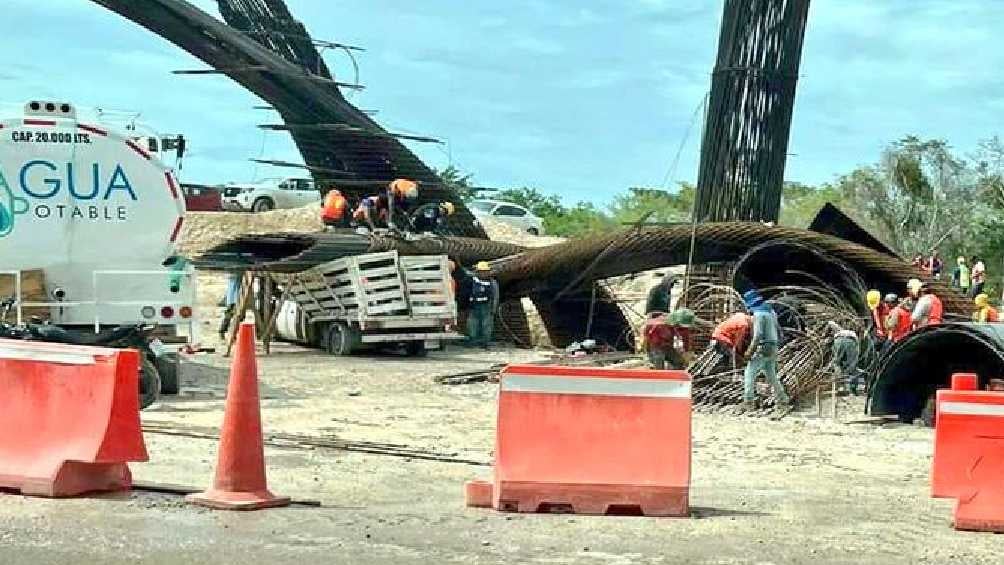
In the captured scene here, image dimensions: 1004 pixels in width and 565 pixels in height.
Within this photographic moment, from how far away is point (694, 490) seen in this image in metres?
11.4

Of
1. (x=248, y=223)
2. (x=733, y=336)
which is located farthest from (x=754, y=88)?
(x=248, y=223)

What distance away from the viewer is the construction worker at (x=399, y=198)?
26812 millimetres

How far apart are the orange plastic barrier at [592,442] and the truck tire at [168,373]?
839cm

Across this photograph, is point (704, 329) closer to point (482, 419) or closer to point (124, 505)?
point (482, 419)

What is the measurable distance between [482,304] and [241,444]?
57.7ft

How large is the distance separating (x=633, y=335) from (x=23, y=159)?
14.2m

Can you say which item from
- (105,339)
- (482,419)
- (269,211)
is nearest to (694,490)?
(482,419)

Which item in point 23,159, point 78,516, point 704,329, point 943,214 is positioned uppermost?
point 943,214

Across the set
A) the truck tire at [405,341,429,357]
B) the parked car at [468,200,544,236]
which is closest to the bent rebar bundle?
the truck tire at [405,341,429,357]

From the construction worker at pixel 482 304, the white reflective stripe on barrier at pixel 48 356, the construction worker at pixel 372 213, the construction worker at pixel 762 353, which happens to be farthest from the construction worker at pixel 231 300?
the white reflective stripe on barrier at pixel 48 356

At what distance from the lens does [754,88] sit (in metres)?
23.7

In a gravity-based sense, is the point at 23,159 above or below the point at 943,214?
below

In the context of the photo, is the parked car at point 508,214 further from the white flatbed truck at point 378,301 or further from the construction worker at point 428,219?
the white flatbed truck at point 378,301

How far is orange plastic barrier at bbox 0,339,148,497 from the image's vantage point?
387 inches
